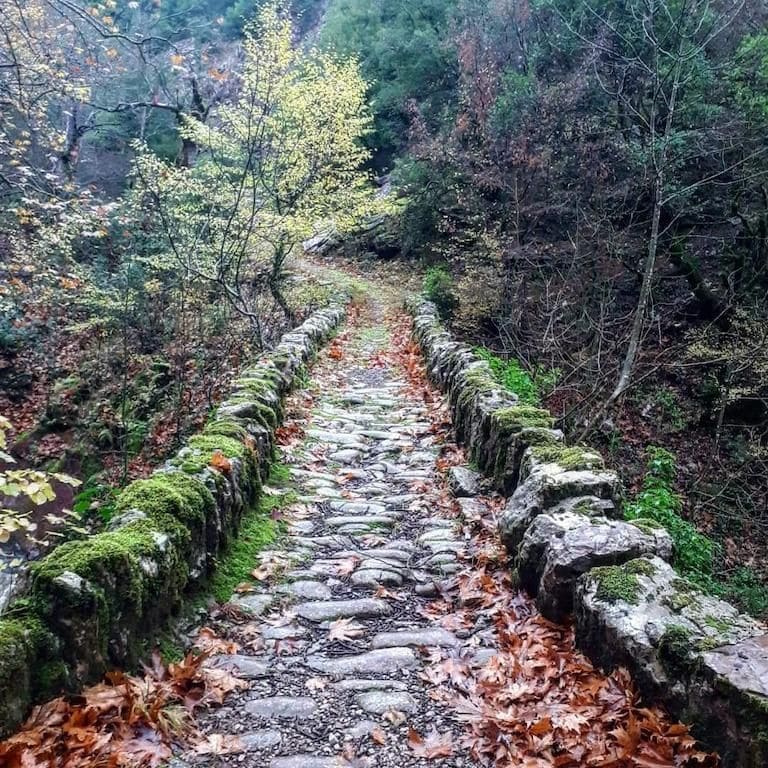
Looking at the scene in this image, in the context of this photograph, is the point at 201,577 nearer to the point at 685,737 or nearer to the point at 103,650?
the point at 103,650

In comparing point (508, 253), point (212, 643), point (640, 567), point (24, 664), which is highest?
point (508, 253)

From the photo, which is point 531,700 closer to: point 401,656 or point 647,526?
point 401,656

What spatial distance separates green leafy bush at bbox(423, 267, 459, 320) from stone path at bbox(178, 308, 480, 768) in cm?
850

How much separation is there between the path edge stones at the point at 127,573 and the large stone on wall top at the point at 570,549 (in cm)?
209

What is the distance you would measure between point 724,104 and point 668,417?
Result: 6782mm

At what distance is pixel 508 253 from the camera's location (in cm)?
1295

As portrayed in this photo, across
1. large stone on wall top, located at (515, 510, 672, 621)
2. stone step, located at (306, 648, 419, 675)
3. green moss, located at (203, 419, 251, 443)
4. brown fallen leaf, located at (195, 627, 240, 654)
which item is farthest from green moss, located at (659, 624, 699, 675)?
green moss, located at (203, 419, 251, 443)

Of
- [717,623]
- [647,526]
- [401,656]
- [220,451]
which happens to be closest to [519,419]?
[647,526]

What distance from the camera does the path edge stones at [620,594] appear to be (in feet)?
7.90

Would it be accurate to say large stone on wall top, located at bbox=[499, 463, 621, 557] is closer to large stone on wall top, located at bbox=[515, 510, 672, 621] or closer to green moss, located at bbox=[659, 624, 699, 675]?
large stone on wall top, located at bbox=[515, 510, 672, 621]

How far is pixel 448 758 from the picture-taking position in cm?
270

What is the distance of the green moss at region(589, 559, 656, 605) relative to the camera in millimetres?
3127

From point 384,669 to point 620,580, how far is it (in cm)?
131

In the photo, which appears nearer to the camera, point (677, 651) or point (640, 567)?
point (677, 651)
